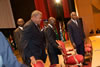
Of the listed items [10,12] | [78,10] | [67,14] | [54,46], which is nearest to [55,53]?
[54,46]

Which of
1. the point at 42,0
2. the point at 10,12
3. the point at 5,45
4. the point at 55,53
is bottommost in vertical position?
the point at 55,53

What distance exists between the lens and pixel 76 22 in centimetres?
386

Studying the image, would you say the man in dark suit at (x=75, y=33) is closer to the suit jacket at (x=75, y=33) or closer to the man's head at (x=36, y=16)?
the suit jacket at (x=75, y=33)

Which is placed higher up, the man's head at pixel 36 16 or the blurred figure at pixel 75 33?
the man's head at pixel 36 16

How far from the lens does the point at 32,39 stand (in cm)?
225

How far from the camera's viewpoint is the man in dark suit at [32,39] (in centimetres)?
217

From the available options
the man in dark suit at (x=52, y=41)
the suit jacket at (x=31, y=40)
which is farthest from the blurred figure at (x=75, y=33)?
the suit jacket at (x=31, y=40)

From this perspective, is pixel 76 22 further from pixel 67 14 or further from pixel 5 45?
pixel 67 14

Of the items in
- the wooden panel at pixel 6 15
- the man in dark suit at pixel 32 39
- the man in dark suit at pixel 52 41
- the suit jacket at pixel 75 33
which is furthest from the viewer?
the wooden panel at pixel 6 15

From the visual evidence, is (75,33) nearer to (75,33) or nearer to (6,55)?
(75,33)

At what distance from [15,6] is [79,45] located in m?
4.56

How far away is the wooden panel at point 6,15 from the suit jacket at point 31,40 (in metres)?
4.51

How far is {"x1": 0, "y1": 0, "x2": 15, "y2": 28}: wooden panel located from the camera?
652 cm

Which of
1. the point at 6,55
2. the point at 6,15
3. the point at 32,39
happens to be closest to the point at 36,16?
the point at 32,39
